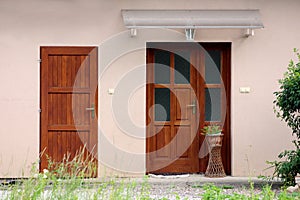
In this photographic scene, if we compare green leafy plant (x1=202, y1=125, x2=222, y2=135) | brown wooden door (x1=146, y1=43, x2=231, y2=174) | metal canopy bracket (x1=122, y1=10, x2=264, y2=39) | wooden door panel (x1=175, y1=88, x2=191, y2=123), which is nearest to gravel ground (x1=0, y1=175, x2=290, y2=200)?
brown wooden door (x1=146, y1=43, x2=231, y2=174)

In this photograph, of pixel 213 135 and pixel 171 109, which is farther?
pixel 171 109

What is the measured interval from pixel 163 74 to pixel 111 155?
1581mm

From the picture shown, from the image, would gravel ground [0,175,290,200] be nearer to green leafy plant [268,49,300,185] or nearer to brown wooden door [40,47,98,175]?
green leafy plant [268,49,300,185]

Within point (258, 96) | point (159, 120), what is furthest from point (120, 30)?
point (258, 96)

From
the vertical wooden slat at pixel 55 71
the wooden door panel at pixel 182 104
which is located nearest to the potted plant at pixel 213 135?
the wooden door panel at pixel 182 104

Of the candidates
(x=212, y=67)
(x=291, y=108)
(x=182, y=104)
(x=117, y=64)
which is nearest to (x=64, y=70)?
(x=117, y=64)

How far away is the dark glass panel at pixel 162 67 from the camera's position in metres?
11.9

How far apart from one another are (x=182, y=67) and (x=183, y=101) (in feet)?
1.84

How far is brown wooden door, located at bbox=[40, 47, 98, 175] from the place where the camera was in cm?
1162

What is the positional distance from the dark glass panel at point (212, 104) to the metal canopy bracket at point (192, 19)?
1.15m

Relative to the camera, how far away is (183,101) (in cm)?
1195

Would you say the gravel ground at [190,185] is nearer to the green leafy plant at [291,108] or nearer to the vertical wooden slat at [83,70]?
the green leafy plant at [291,108]

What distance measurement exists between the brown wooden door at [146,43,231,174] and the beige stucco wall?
0.79ft

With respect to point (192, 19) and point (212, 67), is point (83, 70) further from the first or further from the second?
point (212, 67)
